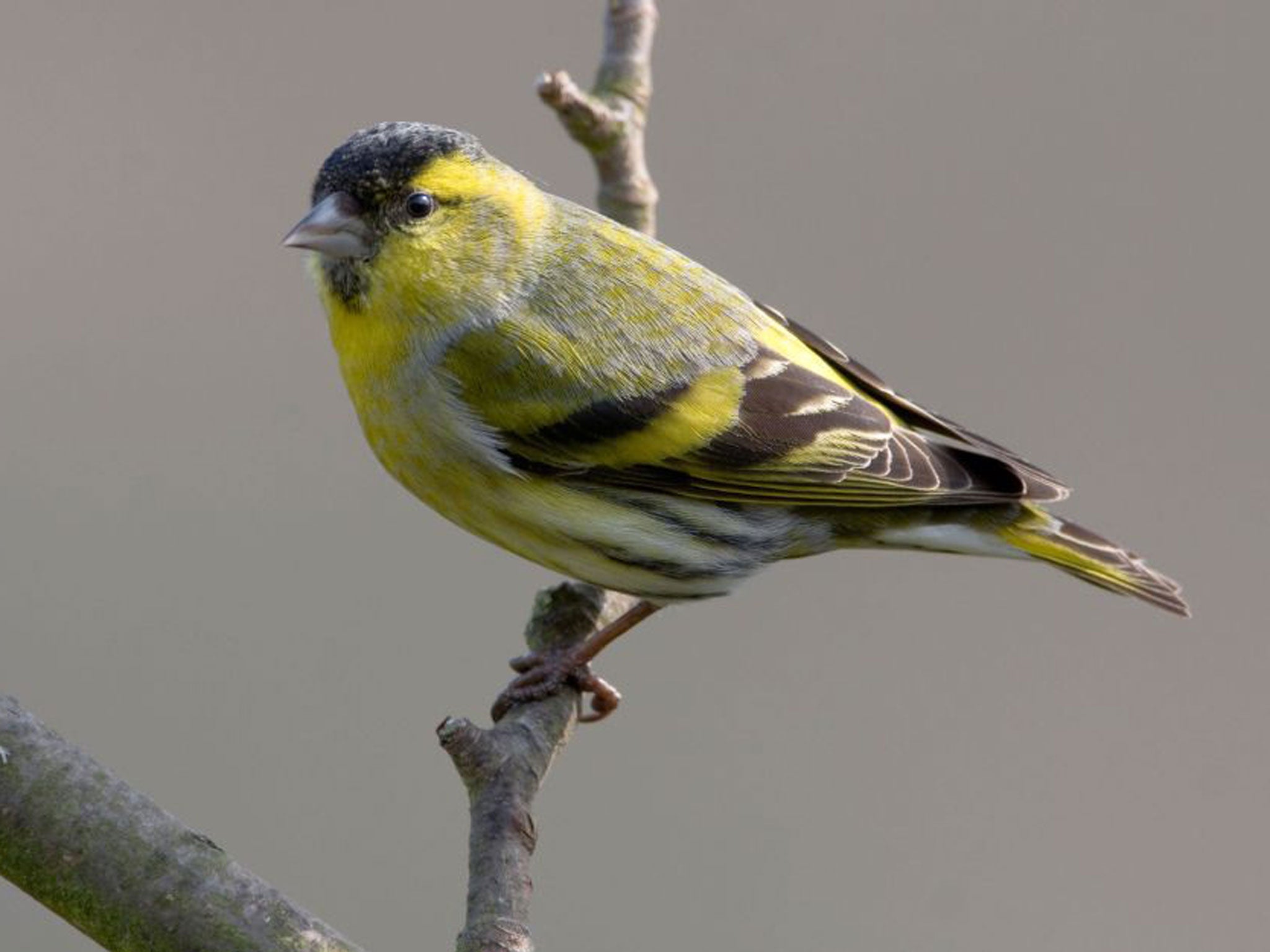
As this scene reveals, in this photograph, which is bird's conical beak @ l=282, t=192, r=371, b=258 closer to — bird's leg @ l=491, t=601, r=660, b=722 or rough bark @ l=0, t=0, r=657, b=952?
bird's leg @ l=491, t=601, r=660, b=722

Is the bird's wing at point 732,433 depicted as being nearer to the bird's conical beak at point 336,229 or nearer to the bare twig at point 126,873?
the bird's conical beak at point 336,229

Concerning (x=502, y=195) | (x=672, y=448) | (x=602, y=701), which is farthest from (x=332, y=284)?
(x=602, y=701)

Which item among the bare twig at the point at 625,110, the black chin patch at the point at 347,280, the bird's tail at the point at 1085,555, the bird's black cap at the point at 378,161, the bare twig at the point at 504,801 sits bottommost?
the bare twig at the point at 504,801

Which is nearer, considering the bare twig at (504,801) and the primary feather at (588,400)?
the bare twig at (504,801)

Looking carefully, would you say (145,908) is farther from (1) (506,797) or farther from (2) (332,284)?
(2) (332,284)

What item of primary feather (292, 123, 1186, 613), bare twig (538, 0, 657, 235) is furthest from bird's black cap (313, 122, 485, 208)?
bare twig (538, 0, 657, 235)

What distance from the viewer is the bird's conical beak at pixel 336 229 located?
9.46 ft

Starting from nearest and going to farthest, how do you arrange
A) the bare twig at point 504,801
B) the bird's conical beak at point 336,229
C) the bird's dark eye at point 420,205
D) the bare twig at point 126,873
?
the bare twig at point 126,873 → the bare twig at point 504,801 → the bird's conical beak at point 336,229 → the bird's dark eye at point 420,205

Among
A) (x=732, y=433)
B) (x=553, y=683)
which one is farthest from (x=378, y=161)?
(x=553, y=683)

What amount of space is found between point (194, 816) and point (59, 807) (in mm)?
2728

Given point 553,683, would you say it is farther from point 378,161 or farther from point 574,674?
point 378,161

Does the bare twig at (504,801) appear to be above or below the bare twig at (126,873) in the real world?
above

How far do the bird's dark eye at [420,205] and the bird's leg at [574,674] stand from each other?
2.80 ft

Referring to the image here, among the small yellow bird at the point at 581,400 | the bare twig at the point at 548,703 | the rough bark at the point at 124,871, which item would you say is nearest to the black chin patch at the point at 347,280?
the small yellow bird at the point at 581,400
